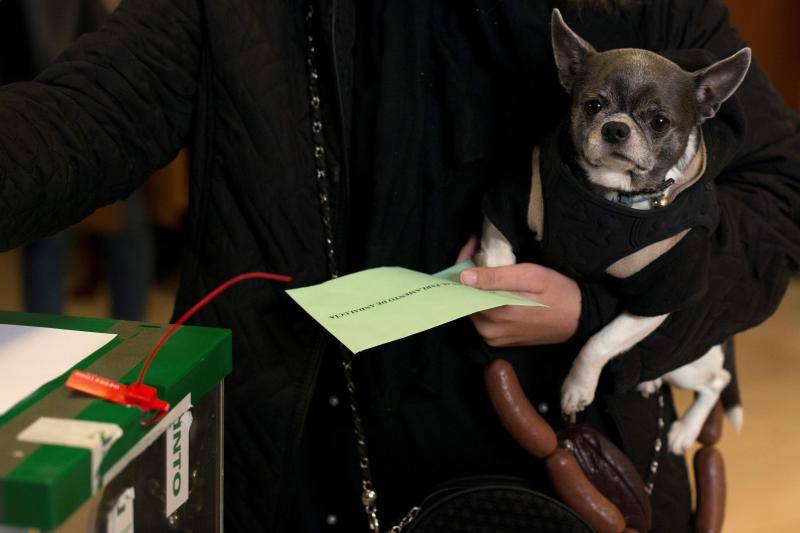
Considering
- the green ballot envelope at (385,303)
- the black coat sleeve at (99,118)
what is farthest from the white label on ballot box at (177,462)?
the black coat sleeve at (99,118)

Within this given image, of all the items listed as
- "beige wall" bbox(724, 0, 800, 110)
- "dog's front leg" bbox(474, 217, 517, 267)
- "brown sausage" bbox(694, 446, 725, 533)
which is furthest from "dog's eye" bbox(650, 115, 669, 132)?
"beige wall" bbox(724, 0, 800, 110)

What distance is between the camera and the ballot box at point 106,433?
504 mm

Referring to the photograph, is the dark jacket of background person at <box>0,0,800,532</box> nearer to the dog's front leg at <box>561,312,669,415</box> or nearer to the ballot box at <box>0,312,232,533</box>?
the dog's front leg at <box>561,312,669,415</box>

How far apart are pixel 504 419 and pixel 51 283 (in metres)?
1.88

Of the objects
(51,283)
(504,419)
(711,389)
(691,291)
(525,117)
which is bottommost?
(51,283)

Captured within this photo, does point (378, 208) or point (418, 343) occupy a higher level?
point (378, 208)

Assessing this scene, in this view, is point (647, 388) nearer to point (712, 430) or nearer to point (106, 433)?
point (712, 430)

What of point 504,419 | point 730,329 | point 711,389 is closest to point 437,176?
point 504,419

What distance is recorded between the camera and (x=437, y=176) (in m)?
1.09

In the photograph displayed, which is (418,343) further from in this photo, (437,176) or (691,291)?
(691,291)

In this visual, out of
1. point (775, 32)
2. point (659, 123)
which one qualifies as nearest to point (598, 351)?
point (659, 123)

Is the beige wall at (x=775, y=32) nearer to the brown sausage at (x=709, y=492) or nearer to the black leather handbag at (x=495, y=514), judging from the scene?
the brown sausage at (x=709, y=492)

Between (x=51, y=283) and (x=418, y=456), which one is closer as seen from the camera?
(x=418, y=456)

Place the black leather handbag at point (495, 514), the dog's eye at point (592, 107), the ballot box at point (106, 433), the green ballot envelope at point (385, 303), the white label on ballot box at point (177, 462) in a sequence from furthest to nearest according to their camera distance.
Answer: the dog's eye at point (592, 107) → the black leather handbag at point (495, 514) → the green ballot envelope at point (385, 303) → the white label on ballot box at point (177, 462) → the ballot box at point (106, 433)
